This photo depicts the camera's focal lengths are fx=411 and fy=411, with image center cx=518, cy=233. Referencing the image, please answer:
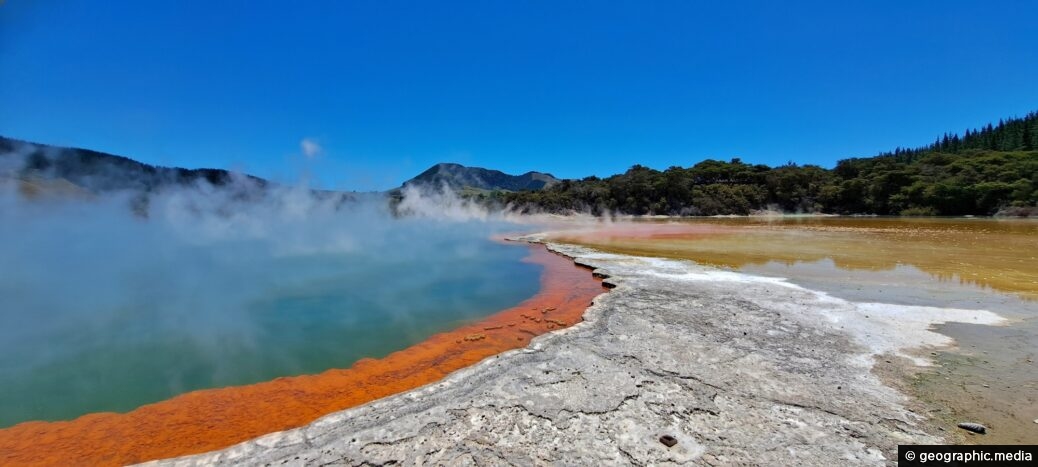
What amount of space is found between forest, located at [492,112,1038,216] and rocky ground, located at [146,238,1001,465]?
49617 millimetres

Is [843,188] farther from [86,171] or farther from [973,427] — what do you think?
[86,171]

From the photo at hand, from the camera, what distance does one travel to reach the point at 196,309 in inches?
323

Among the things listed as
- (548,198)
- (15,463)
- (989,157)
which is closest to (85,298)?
(15,463)

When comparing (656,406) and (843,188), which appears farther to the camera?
(843,188)

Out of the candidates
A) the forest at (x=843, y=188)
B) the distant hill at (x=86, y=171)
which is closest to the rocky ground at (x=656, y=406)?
the distant hill at (x=86, y=171)

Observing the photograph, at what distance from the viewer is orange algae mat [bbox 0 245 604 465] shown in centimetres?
375

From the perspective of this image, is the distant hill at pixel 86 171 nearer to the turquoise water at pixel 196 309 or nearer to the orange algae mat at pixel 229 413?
the turquoise water at pixel 196 309

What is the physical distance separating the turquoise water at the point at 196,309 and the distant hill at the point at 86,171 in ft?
25.1

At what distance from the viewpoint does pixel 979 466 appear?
9.47 ft

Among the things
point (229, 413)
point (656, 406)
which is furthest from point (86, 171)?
point (656, 406)

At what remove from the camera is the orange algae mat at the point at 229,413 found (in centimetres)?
375

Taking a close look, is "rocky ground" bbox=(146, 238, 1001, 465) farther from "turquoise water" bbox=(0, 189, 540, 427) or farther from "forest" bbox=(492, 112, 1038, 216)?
"forest" bbox=(492, 112, 1038, 216)

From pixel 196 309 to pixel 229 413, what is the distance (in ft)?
16.7

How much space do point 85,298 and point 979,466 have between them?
45.4 feet
